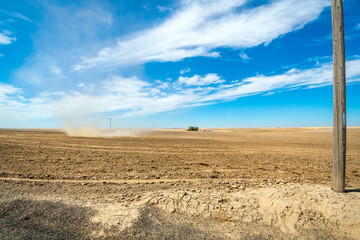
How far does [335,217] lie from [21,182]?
920 cm

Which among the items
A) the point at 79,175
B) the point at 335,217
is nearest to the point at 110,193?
the point at 79,175

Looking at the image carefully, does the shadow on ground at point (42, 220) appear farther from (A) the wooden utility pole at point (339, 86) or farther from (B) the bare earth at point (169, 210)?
(A) the wooden utility pole at point (339, 86)

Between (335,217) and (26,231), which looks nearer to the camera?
(26,231)

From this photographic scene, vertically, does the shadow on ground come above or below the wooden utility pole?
below

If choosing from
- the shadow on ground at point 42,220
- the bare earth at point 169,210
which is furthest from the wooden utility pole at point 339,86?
the shadow on ground at point 42,220

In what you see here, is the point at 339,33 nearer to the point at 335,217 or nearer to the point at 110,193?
the point at 335,217

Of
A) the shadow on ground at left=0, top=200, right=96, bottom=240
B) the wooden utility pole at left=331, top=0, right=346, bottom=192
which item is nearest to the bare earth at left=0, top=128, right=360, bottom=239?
the shadow on ground at left=0, top=200, right=96, bottom=240

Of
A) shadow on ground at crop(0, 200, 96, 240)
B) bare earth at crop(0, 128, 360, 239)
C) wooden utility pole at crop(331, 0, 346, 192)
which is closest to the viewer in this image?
shadow on ground at crop(0, 200, 96, 240)

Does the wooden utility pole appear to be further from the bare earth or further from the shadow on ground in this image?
the shadow on ground

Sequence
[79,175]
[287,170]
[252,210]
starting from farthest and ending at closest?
[287,170] → [79,175] → [252,210]

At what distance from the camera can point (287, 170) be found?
9523mm

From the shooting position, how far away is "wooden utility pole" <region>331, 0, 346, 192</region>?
16.2ft

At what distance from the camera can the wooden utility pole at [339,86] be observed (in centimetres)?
494

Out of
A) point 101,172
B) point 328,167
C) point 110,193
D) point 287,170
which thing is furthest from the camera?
point 328,167
